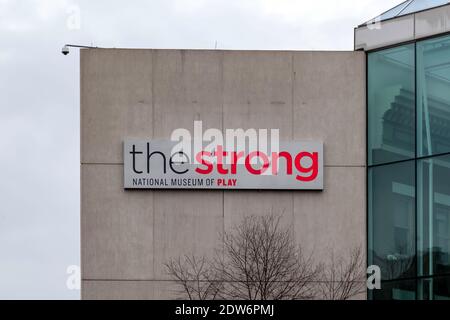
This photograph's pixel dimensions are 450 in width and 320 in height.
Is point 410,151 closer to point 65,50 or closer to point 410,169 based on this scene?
point 410,169

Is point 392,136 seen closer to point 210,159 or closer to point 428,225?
point 428,225

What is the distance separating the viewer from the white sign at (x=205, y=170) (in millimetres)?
30250

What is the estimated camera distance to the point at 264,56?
101 ft

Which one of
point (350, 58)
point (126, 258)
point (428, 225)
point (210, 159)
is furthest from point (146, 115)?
point (428, 225)

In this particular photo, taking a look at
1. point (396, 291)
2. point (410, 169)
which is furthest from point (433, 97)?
point (396, 291)

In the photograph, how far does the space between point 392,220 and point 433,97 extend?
3.56m

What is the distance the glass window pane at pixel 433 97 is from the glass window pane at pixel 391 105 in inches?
10.4

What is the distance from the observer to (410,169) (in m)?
29.6

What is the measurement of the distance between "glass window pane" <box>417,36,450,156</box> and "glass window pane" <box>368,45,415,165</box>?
0.87ft

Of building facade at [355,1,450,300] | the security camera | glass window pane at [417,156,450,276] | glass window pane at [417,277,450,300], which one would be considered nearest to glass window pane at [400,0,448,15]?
building facade at [355,1,450,300]

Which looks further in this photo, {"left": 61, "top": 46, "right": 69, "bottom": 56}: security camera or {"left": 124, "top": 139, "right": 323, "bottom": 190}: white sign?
{"left": 61, "top": 46, "right": 69, "bottom": 56}: security camera

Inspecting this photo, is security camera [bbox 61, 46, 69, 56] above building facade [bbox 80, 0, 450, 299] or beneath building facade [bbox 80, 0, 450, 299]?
above

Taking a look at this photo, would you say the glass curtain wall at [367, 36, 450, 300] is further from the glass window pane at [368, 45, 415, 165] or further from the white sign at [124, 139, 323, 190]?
the white sign at [124, 139, 323, 190]

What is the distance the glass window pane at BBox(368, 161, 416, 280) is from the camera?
29.3 meters
